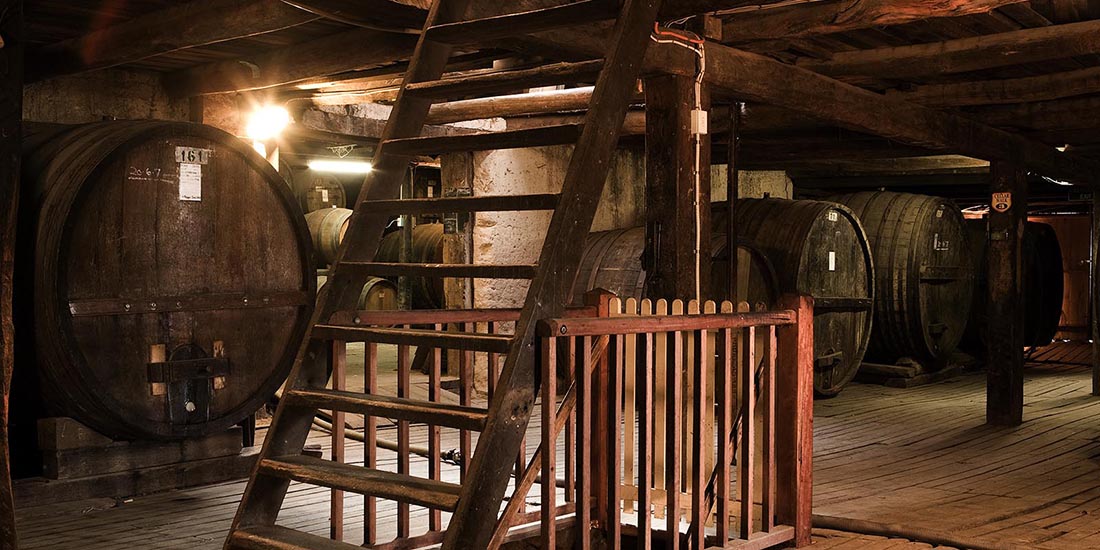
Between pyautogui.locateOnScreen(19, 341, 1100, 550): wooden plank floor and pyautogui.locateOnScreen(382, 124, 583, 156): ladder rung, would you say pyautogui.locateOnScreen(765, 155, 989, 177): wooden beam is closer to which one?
pyautogui.locateOnScreen(19, 341, 1100, 550): wooden plank floor

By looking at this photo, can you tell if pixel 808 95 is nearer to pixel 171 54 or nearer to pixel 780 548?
pixel 780 548

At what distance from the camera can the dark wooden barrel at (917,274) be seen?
10.2m

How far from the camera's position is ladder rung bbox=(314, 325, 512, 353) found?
10.5 ft

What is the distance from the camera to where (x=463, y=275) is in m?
3.40

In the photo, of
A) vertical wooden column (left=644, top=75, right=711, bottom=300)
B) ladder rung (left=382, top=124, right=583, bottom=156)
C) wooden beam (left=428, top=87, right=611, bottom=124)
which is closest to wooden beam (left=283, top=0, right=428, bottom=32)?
ladder rung (left=382, top=124, right=583, bottom=156)

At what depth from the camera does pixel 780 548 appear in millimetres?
4398

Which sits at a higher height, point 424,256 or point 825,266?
point 424,256

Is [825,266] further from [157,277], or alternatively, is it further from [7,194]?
[7,194]

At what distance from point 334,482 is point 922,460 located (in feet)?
15.4

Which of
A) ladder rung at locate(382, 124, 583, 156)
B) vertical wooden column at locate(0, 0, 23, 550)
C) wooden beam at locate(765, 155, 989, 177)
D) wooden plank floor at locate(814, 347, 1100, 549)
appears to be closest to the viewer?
vertical wooden column at locate(0, 0, 23, 550)

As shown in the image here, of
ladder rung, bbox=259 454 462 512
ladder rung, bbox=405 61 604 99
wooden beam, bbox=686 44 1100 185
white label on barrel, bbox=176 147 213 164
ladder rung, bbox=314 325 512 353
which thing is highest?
wooden beam, bbox=686 44 1100 185

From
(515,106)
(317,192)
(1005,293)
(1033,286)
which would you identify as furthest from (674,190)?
(317,192)

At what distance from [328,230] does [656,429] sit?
8.30m

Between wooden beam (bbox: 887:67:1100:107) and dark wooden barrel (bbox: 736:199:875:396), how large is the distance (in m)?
1.91
